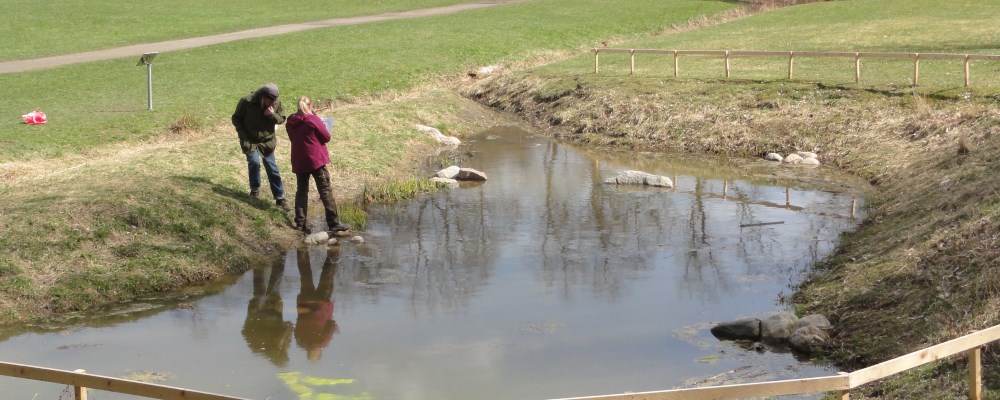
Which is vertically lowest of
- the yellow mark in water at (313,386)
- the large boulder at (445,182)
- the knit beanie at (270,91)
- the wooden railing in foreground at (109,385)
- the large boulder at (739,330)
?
the yellow mark in water at (313,386)

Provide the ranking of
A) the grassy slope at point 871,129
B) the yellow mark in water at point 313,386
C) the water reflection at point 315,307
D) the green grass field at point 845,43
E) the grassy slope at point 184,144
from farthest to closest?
Answer: the green grass field at point 845,43, the grassy slope at point 184,144, the water reflection at point 315,307, the grassy slope at point 871,129, the yellow mark in water at point 313,386

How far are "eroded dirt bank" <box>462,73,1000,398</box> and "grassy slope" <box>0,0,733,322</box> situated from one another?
2954mm

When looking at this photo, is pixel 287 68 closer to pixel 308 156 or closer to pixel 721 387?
pixel 308 156

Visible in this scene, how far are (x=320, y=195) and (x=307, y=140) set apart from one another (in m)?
0.89

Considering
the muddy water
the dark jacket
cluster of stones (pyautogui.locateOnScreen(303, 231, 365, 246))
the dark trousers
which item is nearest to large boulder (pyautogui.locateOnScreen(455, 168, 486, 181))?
the muddy water

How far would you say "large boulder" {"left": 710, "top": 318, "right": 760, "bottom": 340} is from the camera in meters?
11.3

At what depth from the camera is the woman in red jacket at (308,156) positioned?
50.5ft

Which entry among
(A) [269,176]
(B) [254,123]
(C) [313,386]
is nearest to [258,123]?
(B) [254,123]

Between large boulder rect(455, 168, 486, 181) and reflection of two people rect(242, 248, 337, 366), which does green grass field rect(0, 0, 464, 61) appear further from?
reflection of two people rect(242, 248, 337, 366)

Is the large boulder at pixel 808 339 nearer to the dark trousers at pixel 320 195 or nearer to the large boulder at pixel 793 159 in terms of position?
the dark trousers at pixel 320 195

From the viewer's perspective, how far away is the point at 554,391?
1000 cm

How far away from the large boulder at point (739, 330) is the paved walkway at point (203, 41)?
24.1 metres

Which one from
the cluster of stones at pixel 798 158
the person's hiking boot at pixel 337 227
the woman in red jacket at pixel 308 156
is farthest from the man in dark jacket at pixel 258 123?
the cluster of stones at pixel 798 158

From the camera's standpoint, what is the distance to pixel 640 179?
66.3ft
